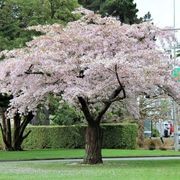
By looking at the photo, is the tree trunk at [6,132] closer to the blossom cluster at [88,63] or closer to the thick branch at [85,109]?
the thick branch at [85,109]

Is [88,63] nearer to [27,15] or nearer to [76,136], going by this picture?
[27,15]

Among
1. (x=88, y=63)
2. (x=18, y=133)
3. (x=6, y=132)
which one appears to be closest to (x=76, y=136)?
(x=18, y=133)

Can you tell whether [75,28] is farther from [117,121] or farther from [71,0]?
[117,121]

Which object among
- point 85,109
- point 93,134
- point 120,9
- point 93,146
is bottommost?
point 93,146

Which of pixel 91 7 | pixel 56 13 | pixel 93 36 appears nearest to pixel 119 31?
pixel 93 36

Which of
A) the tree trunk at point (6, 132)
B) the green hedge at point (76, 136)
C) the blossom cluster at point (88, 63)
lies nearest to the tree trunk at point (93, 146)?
the blossom cluster at point (88, 63)

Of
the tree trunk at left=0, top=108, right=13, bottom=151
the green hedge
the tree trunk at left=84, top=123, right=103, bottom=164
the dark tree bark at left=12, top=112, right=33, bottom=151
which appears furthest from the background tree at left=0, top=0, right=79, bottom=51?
the tree trunk at left=84, top=123, right=103, bottom=164

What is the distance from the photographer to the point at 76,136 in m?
44.0

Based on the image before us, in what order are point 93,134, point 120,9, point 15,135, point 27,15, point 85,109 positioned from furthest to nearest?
point 120,9, point 15,135, point 27,15, point 93,134, point 85,109

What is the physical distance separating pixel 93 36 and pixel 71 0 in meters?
13.3

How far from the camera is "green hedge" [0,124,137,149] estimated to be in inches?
1730

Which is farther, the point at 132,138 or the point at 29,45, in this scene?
the point at 132,138

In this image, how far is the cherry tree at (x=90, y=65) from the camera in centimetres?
2341

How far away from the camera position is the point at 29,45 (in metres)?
24.9
